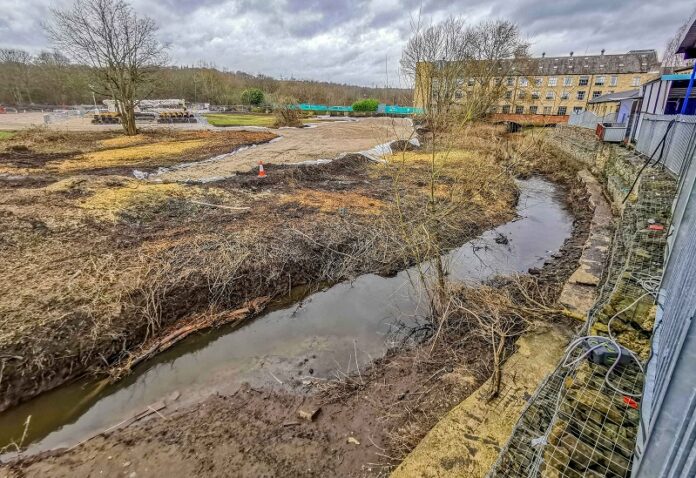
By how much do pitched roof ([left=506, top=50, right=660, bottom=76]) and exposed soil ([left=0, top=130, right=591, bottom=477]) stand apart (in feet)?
184

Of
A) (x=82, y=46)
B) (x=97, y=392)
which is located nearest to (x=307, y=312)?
(x=97, y=392)

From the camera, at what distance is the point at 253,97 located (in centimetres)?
5003

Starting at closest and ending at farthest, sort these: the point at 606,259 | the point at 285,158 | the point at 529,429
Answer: the point at 529,429, the point at 606,259, the point at 285,158

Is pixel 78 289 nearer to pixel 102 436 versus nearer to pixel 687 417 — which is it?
pixel 102 436

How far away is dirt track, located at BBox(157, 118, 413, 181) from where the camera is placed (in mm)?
12539

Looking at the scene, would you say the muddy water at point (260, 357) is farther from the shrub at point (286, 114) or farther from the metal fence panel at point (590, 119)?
the shrub at point (286, 114)

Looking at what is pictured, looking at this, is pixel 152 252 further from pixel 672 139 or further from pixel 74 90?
pixel 74 90

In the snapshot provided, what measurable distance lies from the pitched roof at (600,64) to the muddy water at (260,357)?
5420 centimetres

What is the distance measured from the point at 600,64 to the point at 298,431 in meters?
66.5

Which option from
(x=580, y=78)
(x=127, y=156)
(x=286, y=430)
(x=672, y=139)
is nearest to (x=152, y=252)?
(x=286, y=430)

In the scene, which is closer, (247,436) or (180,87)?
(247,436)

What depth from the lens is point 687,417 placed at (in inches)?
48.6

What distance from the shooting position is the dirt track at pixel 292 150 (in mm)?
12539

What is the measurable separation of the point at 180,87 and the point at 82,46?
4002cm
